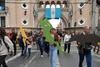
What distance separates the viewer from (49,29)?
1566cm

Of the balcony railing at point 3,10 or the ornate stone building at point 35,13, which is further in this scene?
the balcony railing at point 3,10

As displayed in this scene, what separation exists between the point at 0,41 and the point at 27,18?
206ft

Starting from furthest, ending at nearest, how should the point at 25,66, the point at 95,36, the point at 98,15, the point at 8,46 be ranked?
1. the point at 98,15
2. the point at 25,66
3. the point at 8,46
4. the point at 95,36

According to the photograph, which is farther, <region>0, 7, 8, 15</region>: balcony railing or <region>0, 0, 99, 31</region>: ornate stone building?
<region>0, 7, 8, 15</region>: balcony railing

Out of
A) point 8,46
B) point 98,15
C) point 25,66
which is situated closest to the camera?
point 8,46

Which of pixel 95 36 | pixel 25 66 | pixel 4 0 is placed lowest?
pixel 25 66

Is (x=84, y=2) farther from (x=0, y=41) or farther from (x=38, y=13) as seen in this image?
(x=0, y=41)

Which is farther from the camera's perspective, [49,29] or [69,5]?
[69,5]

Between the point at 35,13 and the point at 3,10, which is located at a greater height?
the point at 3,10

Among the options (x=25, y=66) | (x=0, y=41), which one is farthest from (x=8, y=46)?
(x=25, y=66)

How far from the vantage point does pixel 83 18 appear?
254 ft

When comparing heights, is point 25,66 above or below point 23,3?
below

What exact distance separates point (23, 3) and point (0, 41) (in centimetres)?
6348

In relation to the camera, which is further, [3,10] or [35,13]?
[3,10]
